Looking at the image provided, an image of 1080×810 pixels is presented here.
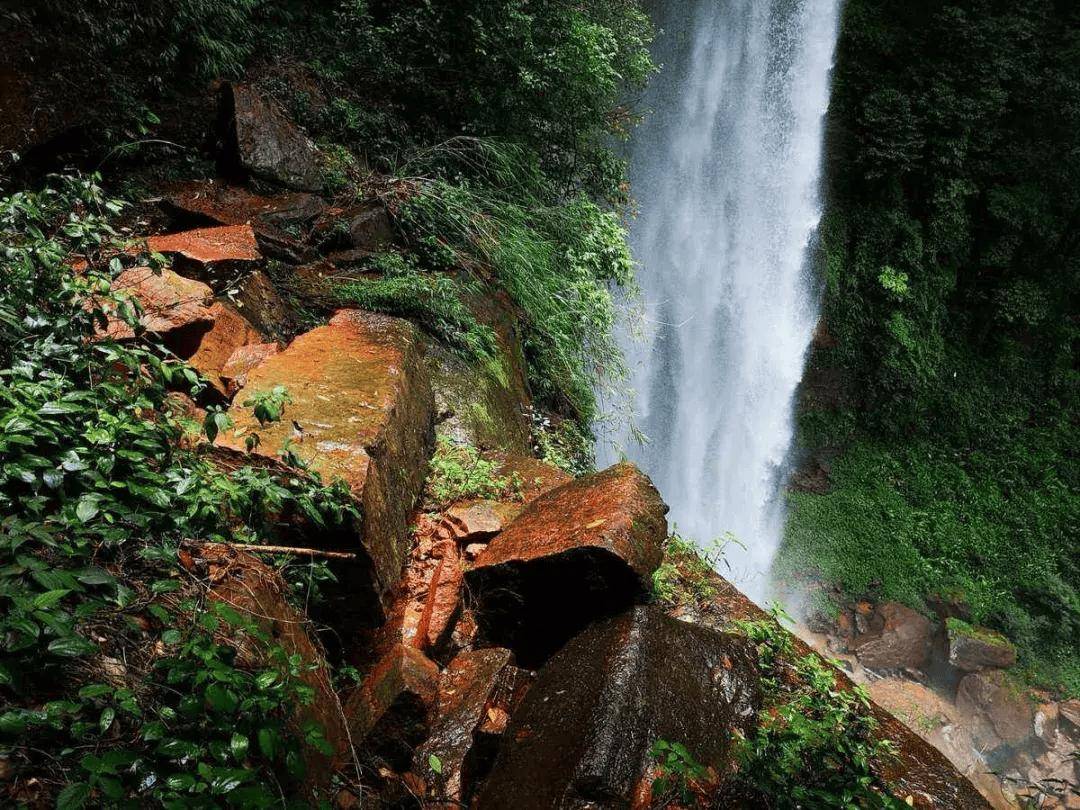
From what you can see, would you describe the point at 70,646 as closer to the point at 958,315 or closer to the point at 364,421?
the point at 364,421

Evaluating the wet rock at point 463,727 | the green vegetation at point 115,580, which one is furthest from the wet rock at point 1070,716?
the green vegetation at point 115,580

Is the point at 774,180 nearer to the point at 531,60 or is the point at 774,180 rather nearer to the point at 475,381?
the point at 531,60

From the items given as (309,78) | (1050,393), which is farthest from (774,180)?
(309,78)

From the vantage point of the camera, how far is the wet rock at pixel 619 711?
1.64 m

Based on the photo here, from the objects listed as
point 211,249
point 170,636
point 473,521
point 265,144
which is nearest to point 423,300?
point 211,249

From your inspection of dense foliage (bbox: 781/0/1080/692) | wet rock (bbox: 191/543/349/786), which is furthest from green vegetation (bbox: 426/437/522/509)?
dense foliage (bbox: 781/0/1080/692)

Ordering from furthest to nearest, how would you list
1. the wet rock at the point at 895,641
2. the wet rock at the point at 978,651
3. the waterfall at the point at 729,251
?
the waterfall at the point at 729,251 < the wet rock at the point at 895,641 < the wet rock at the point at 978,651

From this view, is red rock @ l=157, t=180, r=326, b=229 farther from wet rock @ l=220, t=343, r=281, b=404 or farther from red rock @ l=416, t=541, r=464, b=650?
red rock @ l=416, t=541, r=464, b=650

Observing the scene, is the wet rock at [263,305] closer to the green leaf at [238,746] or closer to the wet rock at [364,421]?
the wet rock at [364,421]

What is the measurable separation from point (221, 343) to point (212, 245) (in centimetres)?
84

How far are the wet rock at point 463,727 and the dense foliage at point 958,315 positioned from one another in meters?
12.2

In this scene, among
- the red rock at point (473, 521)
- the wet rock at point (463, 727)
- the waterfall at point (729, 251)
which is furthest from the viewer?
the waterfall at point (729, 251)

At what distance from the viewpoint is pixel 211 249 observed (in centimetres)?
324

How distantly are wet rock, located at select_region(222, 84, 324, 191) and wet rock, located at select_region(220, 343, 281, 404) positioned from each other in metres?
2.16
